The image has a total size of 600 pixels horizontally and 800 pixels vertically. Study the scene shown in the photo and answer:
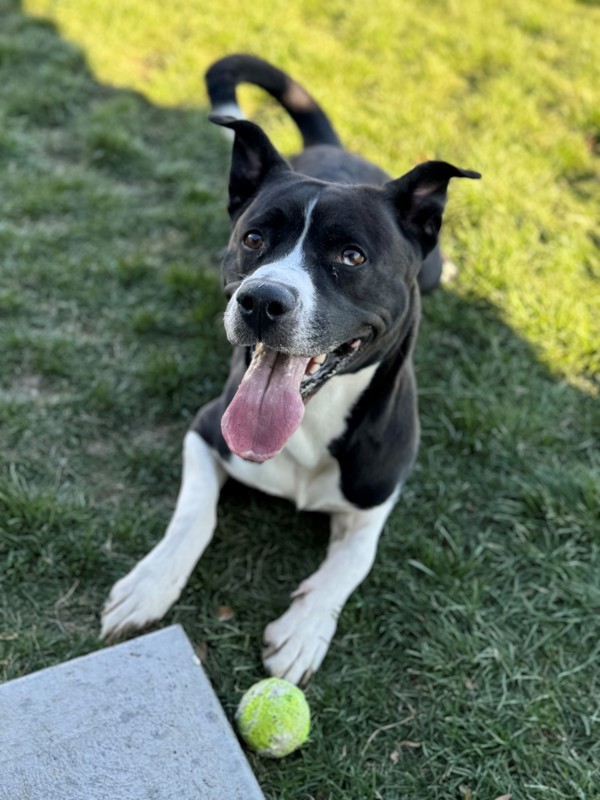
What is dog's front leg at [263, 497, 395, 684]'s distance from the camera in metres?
2.65

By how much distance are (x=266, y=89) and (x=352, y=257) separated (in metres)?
2.19

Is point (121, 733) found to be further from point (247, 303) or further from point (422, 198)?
point (422, 198)

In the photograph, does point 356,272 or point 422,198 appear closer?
point 356,272

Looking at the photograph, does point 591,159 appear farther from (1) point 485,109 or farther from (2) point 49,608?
(2) point 49,608

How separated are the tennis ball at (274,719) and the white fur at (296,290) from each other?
3.29 ft

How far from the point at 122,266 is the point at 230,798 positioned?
9.65ft

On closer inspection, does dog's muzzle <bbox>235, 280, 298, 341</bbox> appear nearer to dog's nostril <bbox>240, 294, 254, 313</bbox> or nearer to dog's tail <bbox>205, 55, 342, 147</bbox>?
dog's nostril <bbox>240, 294, 254, 313</bbox>

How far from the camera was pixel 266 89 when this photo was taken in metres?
4.31

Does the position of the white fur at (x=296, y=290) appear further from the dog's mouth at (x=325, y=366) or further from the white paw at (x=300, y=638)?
the white paw at (x=300, y=638)

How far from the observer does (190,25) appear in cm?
681

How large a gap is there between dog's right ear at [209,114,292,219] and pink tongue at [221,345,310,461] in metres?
0.67

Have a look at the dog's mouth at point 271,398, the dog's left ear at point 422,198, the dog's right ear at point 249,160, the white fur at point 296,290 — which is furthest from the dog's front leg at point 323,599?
the dog's right ear at point 249,160

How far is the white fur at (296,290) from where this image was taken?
2330mm

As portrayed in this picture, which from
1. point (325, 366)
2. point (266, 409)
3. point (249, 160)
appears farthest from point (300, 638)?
point (249, 160)
